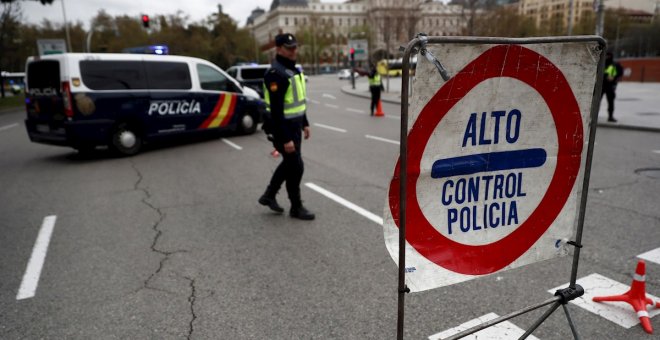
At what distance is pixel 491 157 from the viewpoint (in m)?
1.99

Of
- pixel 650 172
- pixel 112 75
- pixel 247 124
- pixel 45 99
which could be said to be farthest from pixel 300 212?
pixel 247 124

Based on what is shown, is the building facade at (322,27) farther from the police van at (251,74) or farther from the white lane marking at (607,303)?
the white lane marking at (607,303)

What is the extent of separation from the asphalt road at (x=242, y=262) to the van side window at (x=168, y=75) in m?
2.86

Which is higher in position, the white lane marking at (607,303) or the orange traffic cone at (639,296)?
the orange traffic cone at (639,296)

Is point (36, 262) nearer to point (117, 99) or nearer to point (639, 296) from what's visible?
point (639, 296)

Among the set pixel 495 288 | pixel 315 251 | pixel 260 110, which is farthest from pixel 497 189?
pixel 260 110

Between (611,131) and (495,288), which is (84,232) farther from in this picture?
(611,131)

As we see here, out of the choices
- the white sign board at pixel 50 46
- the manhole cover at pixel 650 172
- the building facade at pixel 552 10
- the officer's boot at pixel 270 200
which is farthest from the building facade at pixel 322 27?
the officer's boot at pixel 270 200

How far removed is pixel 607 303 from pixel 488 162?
1.90m

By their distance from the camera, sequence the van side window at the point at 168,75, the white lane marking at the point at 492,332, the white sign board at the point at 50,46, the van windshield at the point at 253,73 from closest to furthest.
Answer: the white lane marking at the point at 492,332 < the van side window at the point at 168,75 < the van windshield at the point at 253,73 < the white sign board at the point at 50,46

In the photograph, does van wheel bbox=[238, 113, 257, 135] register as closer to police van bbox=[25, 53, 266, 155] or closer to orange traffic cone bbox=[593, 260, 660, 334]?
police van bbox=[25, 53, 266, 155]

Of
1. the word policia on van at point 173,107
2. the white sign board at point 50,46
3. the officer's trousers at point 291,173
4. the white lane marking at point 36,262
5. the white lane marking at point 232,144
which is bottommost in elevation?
the white lane marking at point 232,144

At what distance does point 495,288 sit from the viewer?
3.39 meters

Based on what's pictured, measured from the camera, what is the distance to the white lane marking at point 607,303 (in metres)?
2.92
